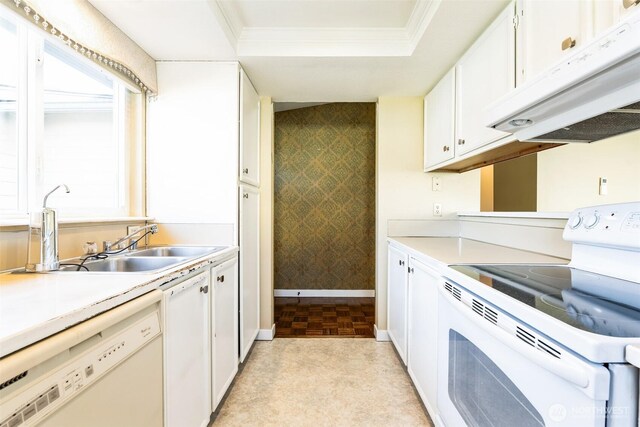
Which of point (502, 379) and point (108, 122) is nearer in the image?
point (502, 379)

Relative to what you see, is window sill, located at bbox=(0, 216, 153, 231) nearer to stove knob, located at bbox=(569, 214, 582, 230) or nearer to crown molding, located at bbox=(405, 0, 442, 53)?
crown molding, located at bbox=(405, 0, 442, 53)

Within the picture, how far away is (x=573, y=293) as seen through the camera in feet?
2.81

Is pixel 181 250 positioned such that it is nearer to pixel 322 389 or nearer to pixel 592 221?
pixel 322 389

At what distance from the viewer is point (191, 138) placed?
6.62 feet

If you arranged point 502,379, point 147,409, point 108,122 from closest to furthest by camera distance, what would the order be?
1. point 502,379
2. point 147,409
3. point 108,122

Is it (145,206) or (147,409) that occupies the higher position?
(145,206)

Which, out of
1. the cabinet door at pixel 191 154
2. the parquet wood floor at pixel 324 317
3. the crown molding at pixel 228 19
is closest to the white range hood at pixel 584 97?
the crown molding at pixel 228 19

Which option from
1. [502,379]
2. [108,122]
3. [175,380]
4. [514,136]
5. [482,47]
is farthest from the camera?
[108,122]

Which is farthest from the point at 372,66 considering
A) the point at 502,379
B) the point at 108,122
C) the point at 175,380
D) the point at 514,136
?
the point at 175,380

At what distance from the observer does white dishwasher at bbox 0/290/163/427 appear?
59cm

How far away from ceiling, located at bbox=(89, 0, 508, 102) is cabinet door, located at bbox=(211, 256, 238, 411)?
4.29 feet

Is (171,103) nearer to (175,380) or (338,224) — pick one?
(175,380)

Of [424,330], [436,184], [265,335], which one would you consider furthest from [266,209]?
[424,330]

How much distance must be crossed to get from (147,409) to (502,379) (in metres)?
1.10
